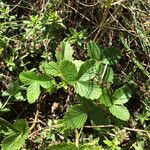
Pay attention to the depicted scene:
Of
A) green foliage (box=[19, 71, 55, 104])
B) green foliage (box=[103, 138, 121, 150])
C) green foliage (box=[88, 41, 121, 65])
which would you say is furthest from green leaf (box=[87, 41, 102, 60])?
green foliage (box=[103, 138, 121, 150])

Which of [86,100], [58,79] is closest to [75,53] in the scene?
[58,79]

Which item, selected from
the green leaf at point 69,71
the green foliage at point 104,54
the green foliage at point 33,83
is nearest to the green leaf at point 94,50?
the green foliage at point 104,54

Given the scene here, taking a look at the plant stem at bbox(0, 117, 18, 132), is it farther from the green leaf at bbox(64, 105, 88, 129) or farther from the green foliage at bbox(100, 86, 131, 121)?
the green foliage at bbox(100, 86, 131, 121)

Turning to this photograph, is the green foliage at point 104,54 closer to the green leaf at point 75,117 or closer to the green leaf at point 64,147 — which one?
the green leaf at point 75,117

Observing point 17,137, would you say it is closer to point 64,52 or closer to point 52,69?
point 52,69

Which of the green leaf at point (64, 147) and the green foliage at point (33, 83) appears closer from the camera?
the green leaf at point (64, 147)

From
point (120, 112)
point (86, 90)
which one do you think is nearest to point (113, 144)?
point (120, 112)
